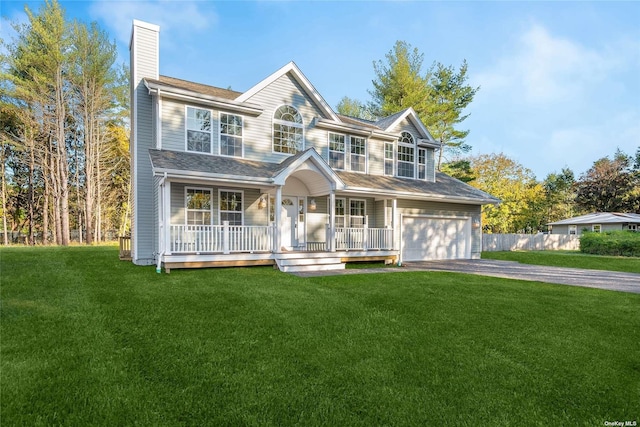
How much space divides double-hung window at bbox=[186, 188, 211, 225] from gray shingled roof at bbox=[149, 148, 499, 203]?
110 centimetres

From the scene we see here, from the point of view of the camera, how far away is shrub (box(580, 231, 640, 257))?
19859mm

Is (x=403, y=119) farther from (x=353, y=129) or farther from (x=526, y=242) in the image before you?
(x=526, y=242)

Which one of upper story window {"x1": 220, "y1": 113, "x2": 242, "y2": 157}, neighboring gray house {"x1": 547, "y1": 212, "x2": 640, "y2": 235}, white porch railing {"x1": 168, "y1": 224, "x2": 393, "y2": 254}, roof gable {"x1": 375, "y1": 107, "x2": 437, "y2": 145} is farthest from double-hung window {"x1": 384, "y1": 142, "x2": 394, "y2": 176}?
neighboring gray house {"x1": 547, "y1": 212, "x2": 640, "y2": 235}

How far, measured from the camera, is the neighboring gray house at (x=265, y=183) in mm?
10266

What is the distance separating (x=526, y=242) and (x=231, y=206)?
23584 millimetres

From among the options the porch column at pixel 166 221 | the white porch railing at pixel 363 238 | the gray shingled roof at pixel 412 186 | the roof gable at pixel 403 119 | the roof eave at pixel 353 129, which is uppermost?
the roof gable at pixel 403 119

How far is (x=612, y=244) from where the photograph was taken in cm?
2056

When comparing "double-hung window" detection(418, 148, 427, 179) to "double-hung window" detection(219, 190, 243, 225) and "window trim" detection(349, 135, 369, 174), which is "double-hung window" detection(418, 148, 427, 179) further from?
"double-hung window" detection(219, 190, 243, 225)

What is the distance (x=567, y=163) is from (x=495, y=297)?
141 feet

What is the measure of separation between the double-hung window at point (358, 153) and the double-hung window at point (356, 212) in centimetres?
146

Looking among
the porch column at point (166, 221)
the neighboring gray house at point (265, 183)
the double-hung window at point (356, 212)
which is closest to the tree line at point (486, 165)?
the neighboring gray house at point (265, 183)

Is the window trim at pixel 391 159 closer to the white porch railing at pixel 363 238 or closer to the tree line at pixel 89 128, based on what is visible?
the white porch railing at pixel 363 238

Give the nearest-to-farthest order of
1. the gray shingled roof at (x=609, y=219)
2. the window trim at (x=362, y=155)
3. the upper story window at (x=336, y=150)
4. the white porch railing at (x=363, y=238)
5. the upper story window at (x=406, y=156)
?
1. the white porch railing at (x=363, y=238)
2. the upper story window at (x=336, y=150)
3. the window trim at (x=362, y=155)
4. the upper story window at (x=406, y=156)
5. the gray shingled roof at (x=609, y=219)

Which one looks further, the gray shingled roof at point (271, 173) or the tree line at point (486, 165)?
the tree line at point (486, 165)
